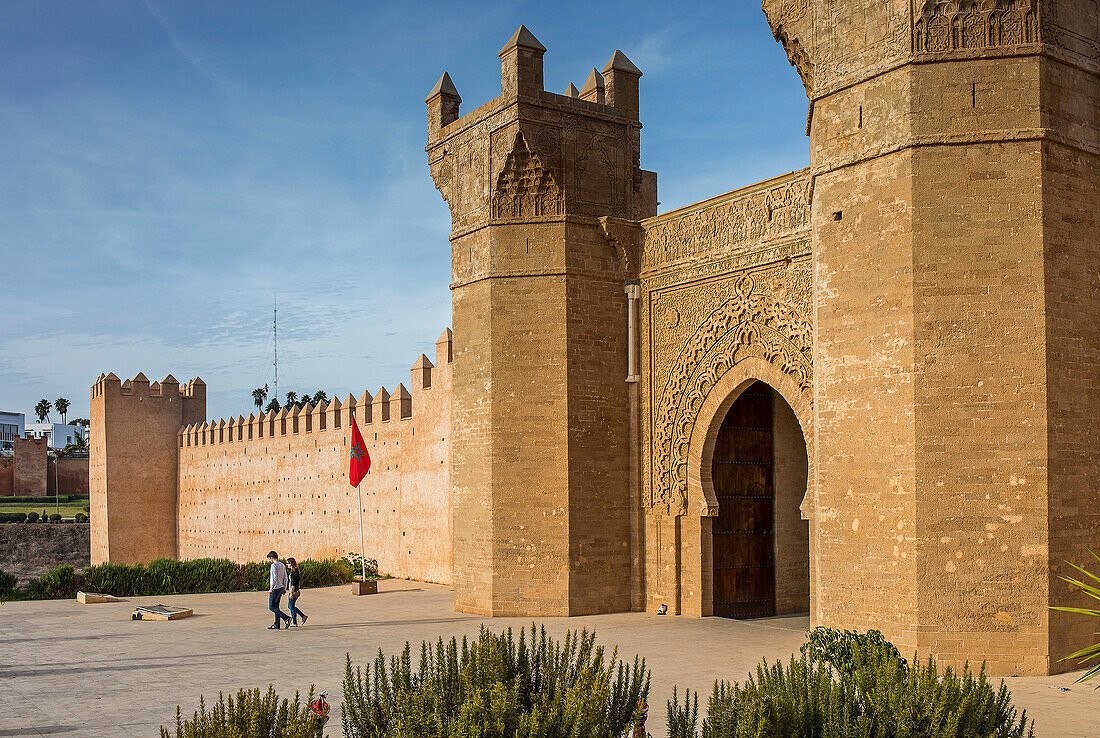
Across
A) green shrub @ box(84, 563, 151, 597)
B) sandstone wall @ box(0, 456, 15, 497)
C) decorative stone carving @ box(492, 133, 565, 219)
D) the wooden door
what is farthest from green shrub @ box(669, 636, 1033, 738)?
sandstone wall @ box(0, 456, 15, 497)

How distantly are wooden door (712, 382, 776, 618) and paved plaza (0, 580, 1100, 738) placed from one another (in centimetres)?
64

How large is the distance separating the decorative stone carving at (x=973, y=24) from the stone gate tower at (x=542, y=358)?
483 cm

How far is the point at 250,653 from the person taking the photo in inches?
383

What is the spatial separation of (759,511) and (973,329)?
15.6 ft

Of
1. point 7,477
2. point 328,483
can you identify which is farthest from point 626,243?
point 7,477

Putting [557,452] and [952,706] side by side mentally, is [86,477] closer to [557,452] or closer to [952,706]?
[557,452]

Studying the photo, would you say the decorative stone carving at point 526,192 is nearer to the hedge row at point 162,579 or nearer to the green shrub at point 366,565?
the hedge row at point 162,579

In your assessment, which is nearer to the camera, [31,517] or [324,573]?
[324,573]

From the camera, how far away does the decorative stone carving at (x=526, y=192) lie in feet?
40.8

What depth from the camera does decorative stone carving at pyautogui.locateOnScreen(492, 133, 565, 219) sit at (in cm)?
1244

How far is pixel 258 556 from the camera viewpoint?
914 inches

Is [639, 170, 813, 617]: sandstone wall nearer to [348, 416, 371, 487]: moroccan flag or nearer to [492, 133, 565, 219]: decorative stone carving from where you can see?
[492, 133, 565, 219]: decorative stone carving

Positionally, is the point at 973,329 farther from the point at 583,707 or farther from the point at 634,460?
the point at 583,707

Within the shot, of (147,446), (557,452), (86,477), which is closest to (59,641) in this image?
(557,452)
